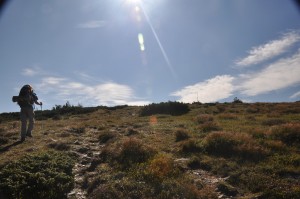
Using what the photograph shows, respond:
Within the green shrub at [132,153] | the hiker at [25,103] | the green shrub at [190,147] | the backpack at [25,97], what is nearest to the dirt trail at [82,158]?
the green shrub at [132,153]

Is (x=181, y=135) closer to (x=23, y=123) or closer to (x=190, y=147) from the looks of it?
(x=190, y=147)

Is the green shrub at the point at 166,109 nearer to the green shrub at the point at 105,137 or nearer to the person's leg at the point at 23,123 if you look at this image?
the green shrub at the point at 105,137

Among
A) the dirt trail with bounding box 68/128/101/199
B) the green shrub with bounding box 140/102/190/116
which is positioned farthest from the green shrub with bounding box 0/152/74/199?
the green shrub with bounding box 140/102/190/116

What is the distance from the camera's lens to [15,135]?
19172mm

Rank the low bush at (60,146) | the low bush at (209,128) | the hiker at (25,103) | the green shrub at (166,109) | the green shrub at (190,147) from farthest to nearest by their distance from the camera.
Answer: the green shrub at (166,109) → the low bush at (209,128) → the hiker at (25,103) → the low bush at (60,146) → the green shrub at (190,147)

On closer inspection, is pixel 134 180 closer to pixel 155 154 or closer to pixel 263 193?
pixel 155 154

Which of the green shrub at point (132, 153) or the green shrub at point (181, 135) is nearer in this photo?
the green shrub at point (132, 153)

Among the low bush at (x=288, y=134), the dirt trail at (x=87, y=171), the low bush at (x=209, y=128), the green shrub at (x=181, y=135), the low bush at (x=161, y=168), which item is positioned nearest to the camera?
the dirt trail at (x=87, y=171)

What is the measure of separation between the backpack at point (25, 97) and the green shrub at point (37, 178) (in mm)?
6179

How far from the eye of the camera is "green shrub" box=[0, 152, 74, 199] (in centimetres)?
972

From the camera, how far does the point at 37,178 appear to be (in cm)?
1033

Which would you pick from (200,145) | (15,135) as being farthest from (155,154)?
(15,135)

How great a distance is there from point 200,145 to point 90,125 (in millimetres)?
11053

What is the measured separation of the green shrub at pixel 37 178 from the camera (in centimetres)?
972
